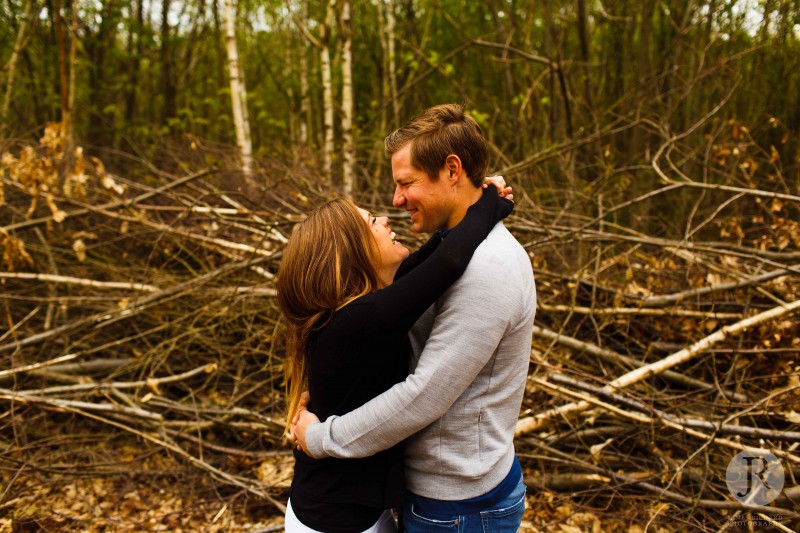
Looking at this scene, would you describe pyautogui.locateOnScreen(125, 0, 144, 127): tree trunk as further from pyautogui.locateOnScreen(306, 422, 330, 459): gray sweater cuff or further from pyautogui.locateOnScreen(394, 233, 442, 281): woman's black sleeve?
pyautogui.locateOnScreen(306, 422, 330, 459): gray sweater cuff

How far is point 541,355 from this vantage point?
12.6 feet

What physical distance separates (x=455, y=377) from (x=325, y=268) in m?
0.51

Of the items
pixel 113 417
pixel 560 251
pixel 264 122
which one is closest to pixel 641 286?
pixel 560 251

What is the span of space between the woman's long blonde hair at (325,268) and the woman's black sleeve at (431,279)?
0.19 meters

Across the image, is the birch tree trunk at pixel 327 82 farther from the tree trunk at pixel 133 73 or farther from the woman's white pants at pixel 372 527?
the tree trunk at pixel 133 73

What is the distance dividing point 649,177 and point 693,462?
641cm

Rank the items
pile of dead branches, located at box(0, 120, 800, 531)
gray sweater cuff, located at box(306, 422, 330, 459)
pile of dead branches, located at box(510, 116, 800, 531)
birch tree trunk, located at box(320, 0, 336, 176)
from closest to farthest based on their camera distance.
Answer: gray sweater cuff, located at box(306, 422, 330, 459) < pile of dead branches, located at box(510, 116, 800, 531) < pile of dead branches, located at box(0, 120, 800, 531) < birch tree trunk, located at box(320, 0, 336, 176)

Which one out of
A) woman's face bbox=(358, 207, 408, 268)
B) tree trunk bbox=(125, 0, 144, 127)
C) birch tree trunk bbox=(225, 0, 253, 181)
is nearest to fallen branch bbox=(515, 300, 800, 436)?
woman's face bbox=(358, 207, 408, 268)

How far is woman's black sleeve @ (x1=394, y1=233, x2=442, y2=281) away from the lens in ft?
A: 5.62

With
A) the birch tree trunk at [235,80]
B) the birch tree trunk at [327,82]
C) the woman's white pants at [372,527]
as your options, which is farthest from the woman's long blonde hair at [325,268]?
the birch tree trunk at [327,82]

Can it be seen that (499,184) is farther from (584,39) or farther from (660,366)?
(584,39)

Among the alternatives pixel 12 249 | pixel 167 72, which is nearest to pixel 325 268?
pixel 12 249

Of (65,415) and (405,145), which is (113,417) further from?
(405,145)

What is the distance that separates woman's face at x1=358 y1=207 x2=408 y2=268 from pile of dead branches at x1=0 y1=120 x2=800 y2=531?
1.76 meters
